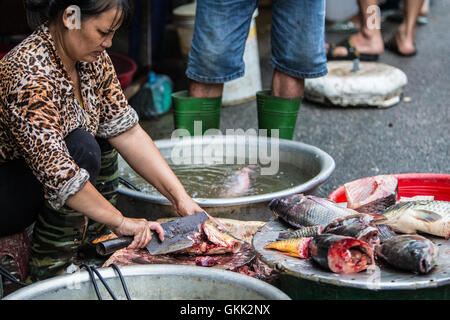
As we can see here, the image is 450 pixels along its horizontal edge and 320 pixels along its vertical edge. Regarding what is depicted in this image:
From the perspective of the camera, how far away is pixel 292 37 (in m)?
3.39

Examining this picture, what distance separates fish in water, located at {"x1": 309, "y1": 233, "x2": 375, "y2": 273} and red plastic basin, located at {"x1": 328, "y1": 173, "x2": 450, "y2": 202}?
0.90 meters

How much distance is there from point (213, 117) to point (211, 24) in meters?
0.57

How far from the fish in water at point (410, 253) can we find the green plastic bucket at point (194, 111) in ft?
5.83

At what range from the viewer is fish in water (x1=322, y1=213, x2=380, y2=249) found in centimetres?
194

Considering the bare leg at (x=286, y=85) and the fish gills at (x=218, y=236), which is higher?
the bare leg at (x=286, y=85)

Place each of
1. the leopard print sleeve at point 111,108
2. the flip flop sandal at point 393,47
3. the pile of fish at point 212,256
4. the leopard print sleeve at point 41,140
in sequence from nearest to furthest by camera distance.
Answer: the leopard print sleeve at point 41,140 → the pile of fish at point 212,256 → the leopard print sleeve at point 111,108 → the flip flop sandal at point 393,47

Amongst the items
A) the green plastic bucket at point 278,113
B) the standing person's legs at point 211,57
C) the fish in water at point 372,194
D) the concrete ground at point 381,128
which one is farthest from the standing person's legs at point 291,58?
the fish in water at point 372,194

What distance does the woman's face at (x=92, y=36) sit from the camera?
209 cm

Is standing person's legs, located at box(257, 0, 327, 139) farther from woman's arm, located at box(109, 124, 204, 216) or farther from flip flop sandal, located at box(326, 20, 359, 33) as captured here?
flip flop sandal, located at box(326, 20, 359, 33)

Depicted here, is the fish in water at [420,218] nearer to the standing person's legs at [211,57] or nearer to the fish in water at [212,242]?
the fish in water at [212,242]

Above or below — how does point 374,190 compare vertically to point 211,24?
below

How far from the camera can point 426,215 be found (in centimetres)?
204
